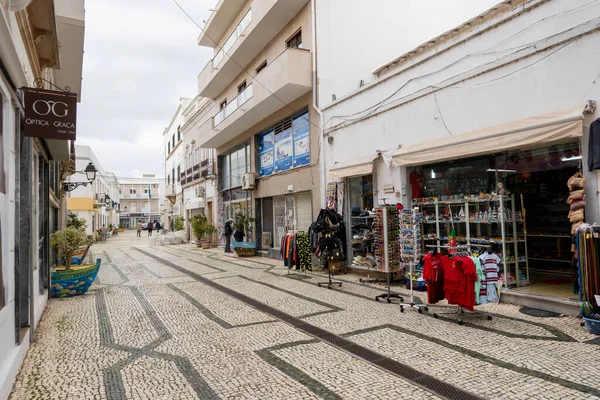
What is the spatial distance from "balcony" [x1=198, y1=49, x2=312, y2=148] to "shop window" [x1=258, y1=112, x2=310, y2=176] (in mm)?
691

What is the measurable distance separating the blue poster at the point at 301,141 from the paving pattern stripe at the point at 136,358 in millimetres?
7133

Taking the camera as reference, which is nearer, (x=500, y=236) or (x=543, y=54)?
(x=543, y=54)

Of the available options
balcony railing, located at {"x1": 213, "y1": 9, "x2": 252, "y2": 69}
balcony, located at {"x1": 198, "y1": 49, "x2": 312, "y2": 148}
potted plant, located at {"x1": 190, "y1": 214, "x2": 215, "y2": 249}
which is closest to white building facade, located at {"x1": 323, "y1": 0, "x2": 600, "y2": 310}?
balcony, located at {"x1": 198, "y1": 49, "x2": 312, "y2": 148}

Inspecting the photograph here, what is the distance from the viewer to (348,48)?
36.8ft

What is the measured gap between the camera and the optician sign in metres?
4.38

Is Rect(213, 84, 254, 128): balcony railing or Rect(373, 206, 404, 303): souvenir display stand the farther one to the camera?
Rect(213, 84, 254, 128): balcony railing

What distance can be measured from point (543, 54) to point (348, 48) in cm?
650

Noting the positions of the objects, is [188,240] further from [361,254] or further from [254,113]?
[361,254]

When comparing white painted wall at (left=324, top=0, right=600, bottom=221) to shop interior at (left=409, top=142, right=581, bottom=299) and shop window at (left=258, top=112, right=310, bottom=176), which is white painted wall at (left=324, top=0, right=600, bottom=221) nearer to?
shop interior at (left=409, top=142, right=581, bottom=299)

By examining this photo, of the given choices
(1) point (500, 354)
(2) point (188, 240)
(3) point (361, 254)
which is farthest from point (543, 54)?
(2) point (188, 240)

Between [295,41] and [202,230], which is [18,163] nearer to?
[295,41]

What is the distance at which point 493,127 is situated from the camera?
6160mm

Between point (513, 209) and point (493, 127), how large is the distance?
1527 mm

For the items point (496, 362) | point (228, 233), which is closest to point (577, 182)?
point (496, 362)
